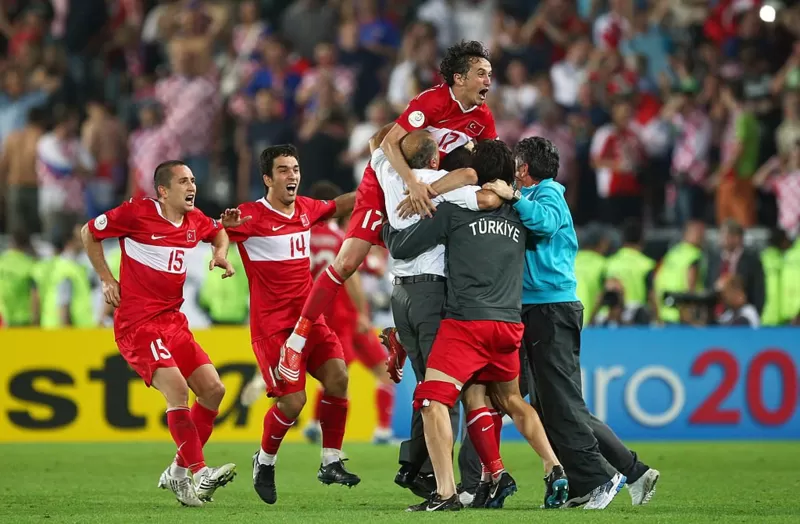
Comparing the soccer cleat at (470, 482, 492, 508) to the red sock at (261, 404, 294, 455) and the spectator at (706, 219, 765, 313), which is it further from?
the spectator at (706, 219, 765, 313)

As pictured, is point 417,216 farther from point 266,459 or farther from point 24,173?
point 24,173

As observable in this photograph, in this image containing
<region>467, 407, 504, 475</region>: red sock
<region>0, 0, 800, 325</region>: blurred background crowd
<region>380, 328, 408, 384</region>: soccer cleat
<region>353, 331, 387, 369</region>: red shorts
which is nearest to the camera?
<region>467, 407, 504, 475</region>: red sock

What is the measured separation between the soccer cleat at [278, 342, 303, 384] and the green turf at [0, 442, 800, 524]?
2.77 feet

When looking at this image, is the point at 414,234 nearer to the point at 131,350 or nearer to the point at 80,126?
the point at 131,350

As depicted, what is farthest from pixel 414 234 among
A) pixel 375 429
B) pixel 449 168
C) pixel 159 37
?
pixel 159 37

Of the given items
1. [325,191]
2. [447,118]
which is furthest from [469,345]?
[325,191]

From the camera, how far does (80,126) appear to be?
21.1 metres

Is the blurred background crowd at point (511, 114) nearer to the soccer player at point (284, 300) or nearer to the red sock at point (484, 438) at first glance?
the soccer player at point (284, 300)

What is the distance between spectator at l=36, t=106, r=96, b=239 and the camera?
63.8 feet

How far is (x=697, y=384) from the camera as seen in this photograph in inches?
602

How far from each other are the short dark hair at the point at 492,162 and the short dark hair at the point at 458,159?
19cm

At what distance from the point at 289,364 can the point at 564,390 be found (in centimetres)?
185

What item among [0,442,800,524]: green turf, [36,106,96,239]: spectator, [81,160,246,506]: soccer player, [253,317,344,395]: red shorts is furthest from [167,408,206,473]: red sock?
[36,106,96,239]: spectator

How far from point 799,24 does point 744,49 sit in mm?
886
